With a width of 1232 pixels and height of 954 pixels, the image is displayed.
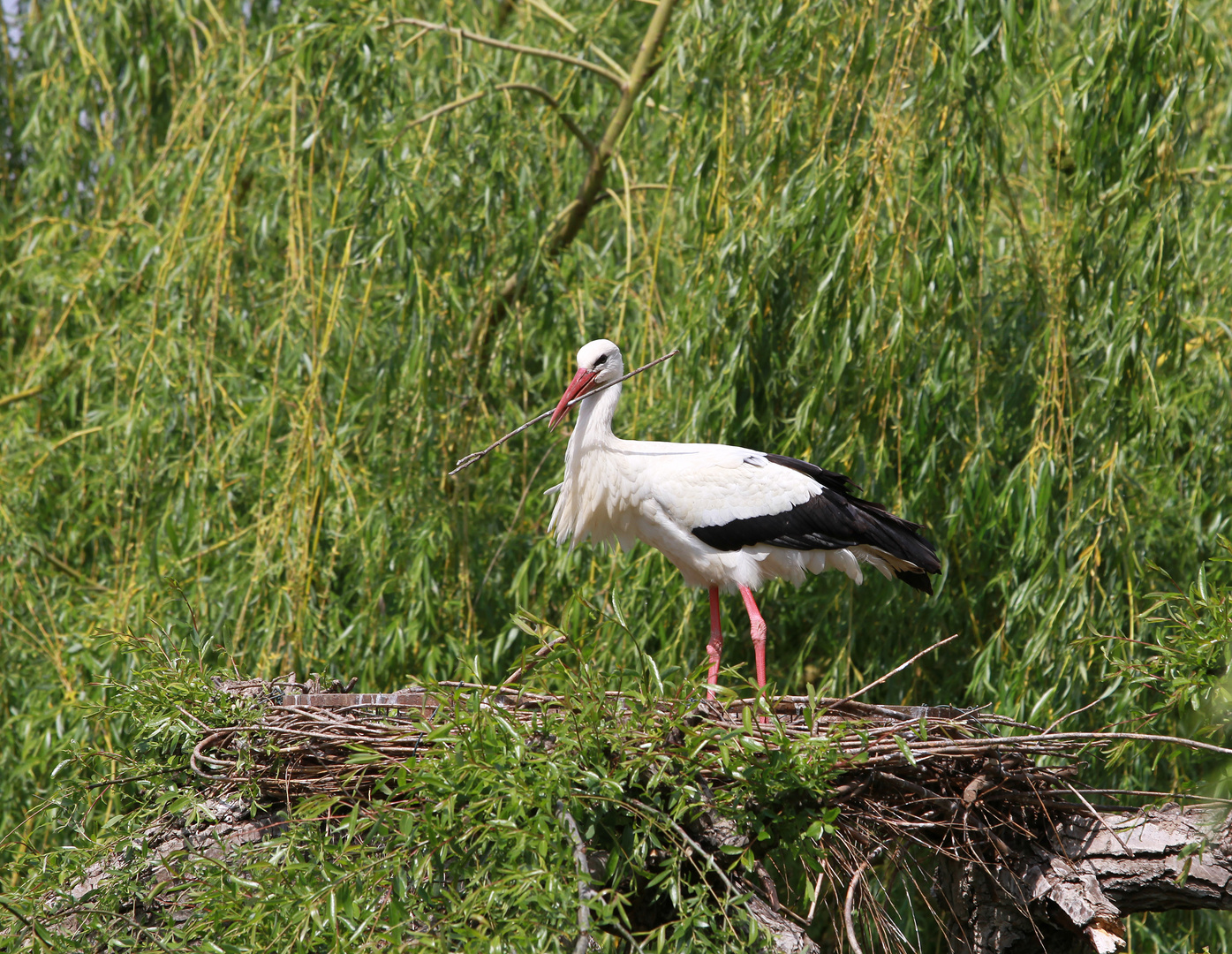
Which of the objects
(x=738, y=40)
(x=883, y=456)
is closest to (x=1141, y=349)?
(x=883, y=456)

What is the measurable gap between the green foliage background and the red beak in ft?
1.42

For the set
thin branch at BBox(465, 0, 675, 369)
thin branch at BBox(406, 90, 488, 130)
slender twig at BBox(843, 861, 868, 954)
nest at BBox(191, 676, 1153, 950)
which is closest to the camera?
slender twig at BBox(843, 861, 868, 954)

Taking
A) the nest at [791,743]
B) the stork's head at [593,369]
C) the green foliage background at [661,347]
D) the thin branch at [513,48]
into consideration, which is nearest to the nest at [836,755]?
the nest at [791,743]

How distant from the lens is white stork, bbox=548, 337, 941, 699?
13.9 ft

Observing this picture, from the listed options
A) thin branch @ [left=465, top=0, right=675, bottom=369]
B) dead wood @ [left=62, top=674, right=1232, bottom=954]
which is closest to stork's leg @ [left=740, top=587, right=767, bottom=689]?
dead wood @ [left=62, top=674, right=1232, bottom=954]

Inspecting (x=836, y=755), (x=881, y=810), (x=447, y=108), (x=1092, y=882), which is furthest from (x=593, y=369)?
(x=1092, y=882)

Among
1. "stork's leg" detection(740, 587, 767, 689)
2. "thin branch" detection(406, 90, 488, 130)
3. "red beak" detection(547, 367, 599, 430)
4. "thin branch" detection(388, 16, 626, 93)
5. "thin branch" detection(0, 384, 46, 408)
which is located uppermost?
"thin branch" detection(388, 16, 626, 93)

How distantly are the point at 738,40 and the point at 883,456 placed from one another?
69.9 inches

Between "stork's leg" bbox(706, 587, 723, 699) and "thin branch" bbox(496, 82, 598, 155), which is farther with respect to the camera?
"thin branch" bbox(496, 82, 598, 155)

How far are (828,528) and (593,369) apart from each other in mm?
1015

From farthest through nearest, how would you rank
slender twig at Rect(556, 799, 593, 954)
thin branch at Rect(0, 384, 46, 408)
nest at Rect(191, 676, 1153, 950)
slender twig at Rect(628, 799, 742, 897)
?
thin branch at Rect(0, 384, 46, 408)
nest at Rect(191, 676, 1153, 950)
slender twig at Rect(628, 799, 742, 897)
slender twig at Rect(556, 799, 593, 954)

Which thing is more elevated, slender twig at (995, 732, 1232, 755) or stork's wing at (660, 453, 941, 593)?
slender twig at (995, 732, 1232, 755)

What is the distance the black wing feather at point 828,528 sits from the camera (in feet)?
13.7

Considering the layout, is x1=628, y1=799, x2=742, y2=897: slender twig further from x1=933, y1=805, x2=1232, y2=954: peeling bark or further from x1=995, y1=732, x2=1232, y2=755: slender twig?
x1=933, y1=805, x2=1232, y2=954: peeling bark
